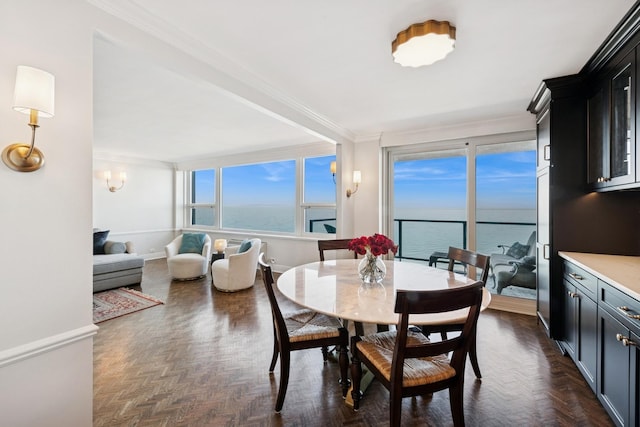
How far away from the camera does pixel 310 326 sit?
6.97 feet

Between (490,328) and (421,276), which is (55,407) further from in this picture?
(490,328)

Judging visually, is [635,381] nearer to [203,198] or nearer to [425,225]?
[425,225]

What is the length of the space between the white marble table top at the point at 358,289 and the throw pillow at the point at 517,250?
80.4 inches

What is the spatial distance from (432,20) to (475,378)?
2634 mm

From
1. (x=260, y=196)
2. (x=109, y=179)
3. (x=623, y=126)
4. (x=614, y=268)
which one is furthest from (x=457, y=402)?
(x=109, y=179)

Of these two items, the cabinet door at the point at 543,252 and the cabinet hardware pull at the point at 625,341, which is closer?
the cabinet hardware pull at the point at 625,341

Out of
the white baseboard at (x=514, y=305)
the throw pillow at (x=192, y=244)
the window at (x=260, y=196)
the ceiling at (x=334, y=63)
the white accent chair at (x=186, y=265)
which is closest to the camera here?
the ceiling at (x=334, y=63)

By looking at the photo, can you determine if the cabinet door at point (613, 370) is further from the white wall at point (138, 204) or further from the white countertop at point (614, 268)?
the white wall at point (138, 204)

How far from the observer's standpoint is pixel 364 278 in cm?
224

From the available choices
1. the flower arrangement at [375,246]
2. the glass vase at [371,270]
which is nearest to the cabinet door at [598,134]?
the flower arrangement at [375,246]

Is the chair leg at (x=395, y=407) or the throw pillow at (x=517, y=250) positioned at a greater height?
the throw pillow at (x=517, y=250)

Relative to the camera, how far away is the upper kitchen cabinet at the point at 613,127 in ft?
6.31

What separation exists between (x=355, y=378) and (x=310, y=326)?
0.46 metres

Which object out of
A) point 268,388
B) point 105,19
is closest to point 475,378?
point 268,388
